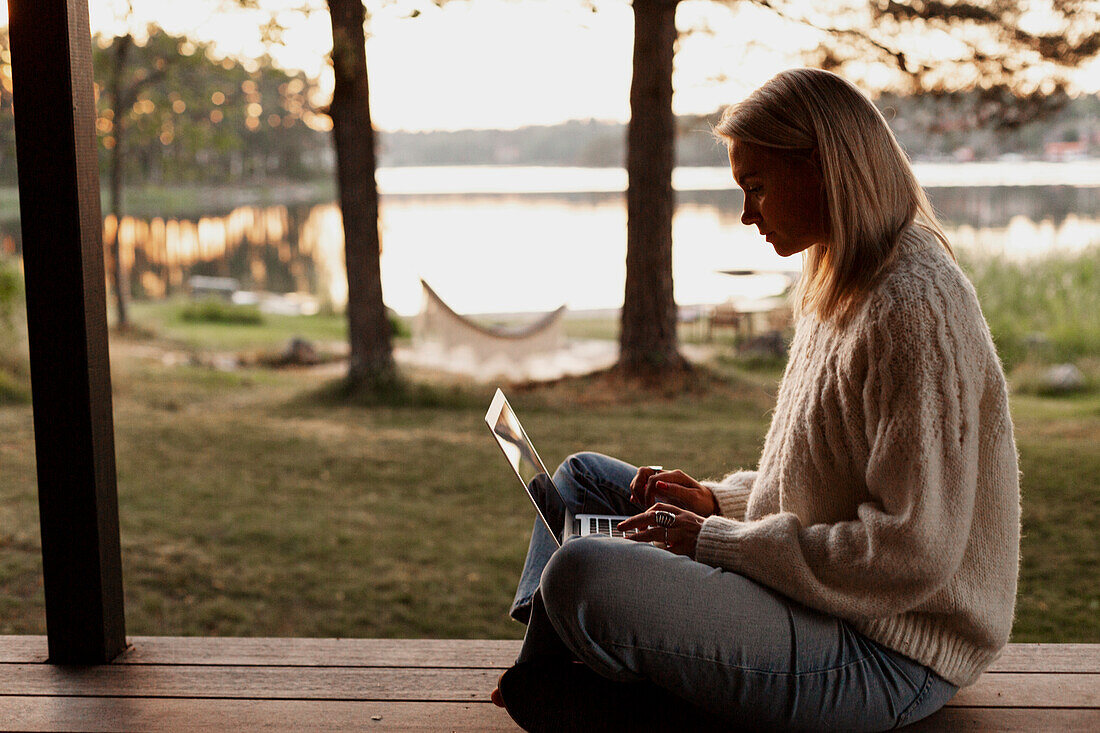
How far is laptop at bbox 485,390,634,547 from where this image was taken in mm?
1474

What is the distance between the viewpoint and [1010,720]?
1.48 meters

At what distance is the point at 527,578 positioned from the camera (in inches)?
57.9

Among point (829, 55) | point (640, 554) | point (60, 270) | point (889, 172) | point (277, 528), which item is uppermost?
point (829, 55)

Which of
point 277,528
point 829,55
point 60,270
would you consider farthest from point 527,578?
point 829,55

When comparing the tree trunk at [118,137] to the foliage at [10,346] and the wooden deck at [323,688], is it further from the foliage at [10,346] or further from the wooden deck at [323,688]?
the wooden deck at [323,688]

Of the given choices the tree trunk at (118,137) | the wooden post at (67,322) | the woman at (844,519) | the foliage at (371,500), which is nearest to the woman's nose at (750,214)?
the woman at (844,519)

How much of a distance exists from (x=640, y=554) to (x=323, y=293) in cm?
1059

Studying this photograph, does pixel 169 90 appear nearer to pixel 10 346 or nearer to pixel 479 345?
pixel 10 346

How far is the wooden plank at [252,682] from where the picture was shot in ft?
5.30

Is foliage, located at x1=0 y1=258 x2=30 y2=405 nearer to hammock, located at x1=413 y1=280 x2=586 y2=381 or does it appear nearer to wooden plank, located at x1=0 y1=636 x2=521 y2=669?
hammock, located at x1=413 y1=280 x2=586 y2=381

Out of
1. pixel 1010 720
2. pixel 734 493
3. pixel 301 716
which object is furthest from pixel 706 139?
pixel 301 716

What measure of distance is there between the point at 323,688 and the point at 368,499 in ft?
8.98

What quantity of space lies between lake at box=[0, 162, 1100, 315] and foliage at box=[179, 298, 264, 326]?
1145mm

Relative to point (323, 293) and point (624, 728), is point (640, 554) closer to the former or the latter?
point (624, 728)
